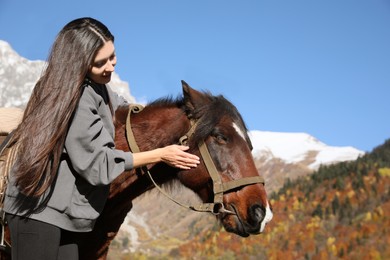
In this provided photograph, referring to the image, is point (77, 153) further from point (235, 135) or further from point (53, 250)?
point (235, 135)

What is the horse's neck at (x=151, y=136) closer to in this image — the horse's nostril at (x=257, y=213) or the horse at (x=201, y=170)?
the horse at (x=201, y=170)

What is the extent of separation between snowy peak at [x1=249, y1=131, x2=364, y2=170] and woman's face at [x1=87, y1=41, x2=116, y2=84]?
162ft

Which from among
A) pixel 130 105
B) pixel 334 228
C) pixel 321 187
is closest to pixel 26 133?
pixel 130 105

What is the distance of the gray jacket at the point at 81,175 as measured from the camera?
205 cm

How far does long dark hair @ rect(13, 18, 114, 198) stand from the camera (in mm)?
2016

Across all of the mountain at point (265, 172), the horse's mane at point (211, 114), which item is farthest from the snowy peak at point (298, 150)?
the horse's mane at point (211, 114)

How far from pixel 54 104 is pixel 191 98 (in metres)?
1.19

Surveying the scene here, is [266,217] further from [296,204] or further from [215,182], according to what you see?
[296,204]

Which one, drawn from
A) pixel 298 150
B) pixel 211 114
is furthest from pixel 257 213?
pixel 298 150

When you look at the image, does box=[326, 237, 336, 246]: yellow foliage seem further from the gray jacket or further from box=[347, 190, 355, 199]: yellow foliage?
the gray jacket

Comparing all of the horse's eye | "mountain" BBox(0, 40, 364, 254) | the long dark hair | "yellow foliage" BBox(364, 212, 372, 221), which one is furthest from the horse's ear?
"mountain" BBox(0, 40, 364, 254)

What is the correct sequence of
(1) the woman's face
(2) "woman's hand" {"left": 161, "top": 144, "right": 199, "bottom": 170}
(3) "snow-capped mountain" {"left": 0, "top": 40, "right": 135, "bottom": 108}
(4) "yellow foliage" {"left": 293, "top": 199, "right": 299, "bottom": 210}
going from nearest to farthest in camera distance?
(1) the woman's face → (2) "woman's hand" {"left": 161, "top": 144, "right": 199, "bottom": 170} → (4) "yellow foliage" {"left": 293, "top": 199, "right": 299, "bottom": 210} → (3) "snow-capped mountain" {"left": 0, "top": 40, "right": 135, "bottom": 108}

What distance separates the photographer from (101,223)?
2.95 meters

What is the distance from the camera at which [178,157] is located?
2562mm
